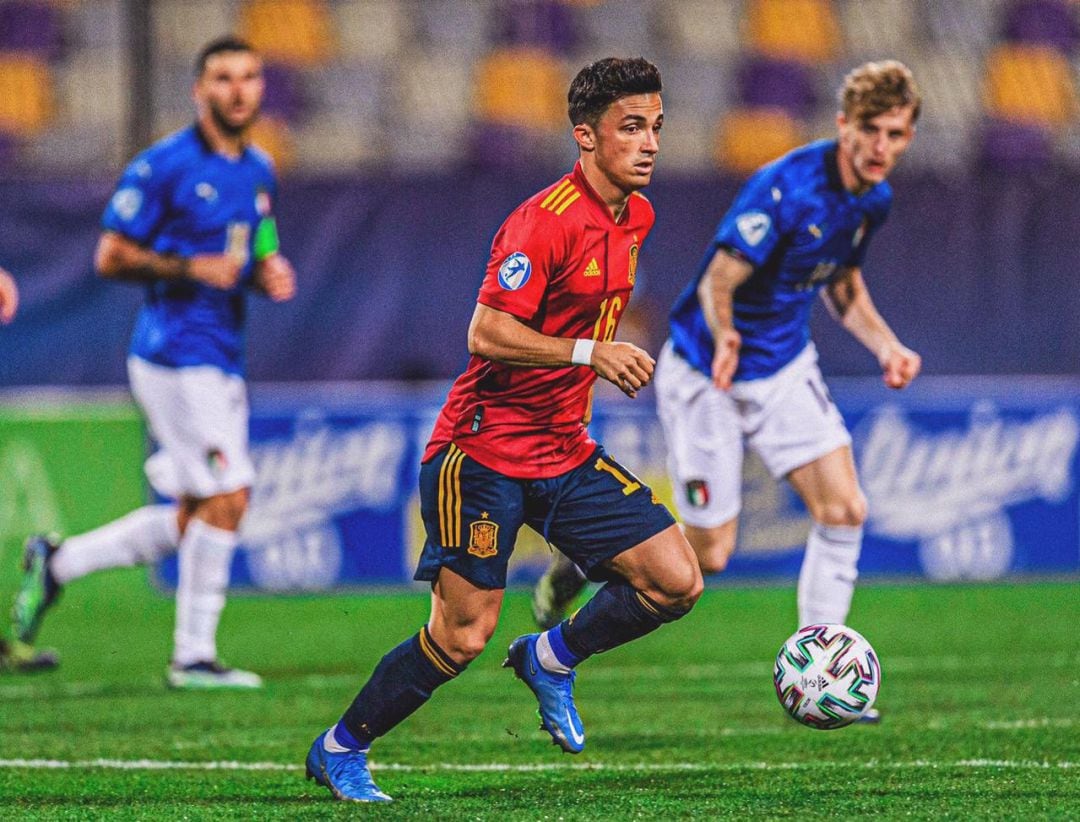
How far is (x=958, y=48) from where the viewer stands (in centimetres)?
1346

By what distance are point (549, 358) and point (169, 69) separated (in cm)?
863

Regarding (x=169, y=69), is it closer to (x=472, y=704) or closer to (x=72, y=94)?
(x=72, y=94)

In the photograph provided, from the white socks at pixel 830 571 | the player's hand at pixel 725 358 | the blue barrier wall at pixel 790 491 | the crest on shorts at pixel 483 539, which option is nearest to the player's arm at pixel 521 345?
the crest on shorts at pixel 483 539

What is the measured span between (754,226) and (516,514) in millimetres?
2127

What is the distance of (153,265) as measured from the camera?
796cm

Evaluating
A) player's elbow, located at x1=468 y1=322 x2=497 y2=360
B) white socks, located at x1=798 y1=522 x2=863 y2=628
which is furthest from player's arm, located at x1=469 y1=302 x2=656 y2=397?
white socks, located at x1=798 y1=522 x2=863 y2=628

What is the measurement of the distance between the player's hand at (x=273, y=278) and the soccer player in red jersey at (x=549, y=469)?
117 inches

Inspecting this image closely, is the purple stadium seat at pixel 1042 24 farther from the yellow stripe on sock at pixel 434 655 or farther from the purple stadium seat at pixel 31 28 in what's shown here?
the yellow stripe on sock at pixel 434 655

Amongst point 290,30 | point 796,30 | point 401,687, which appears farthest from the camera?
point 290,30

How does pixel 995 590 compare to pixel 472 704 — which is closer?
pixel 472 704

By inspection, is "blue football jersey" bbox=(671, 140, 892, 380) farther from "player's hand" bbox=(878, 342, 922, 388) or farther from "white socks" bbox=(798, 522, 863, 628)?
"white socks" bbox=(798, 522, 863, 628)

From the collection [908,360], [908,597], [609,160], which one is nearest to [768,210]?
[908,360]

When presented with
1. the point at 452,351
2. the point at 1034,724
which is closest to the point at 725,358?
the point at 1034,724

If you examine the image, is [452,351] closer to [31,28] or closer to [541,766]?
[31,28]
